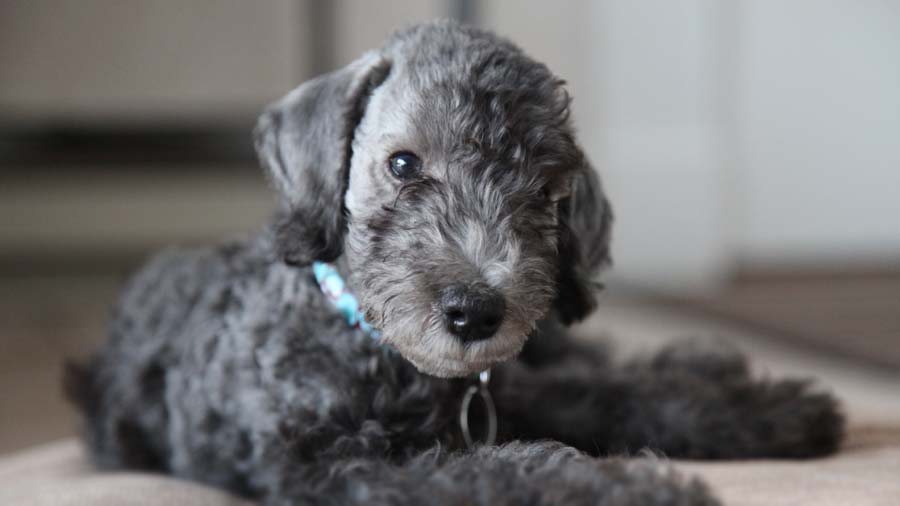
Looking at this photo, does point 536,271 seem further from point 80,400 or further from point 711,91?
point 711,91

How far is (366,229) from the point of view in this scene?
1.65m

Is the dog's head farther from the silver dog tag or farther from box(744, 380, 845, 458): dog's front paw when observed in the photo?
box(744, 380, 845, 458): dog's front paw

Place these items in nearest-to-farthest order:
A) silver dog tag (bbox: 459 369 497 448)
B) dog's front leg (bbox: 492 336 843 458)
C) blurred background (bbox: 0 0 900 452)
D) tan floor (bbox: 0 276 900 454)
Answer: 1. silver dog tag (bbox: 459 369 497 448)
2. dog's front leg (bbox: 492 336 843 458)
3. tan floor (bbox: 0 276 900 454)
4. blurred background (bbox: 0 0 900 452)

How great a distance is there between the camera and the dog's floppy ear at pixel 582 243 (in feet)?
5.81

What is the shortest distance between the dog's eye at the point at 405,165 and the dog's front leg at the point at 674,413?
51cm

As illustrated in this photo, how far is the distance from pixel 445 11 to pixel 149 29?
5.47 ft

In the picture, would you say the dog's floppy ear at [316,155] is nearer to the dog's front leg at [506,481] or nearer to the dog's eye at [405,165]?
the dog's eye at [405,165]

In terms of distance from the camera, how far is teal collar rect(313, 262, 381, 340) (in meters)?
1.74

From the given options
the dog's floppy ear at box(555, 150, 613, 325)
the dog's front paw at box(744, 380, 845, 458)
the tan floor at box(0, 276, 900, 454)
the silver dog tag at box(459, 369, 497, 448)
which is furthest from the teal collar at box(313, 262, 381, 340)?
the tan floor at box(0, 276, 900, 454)

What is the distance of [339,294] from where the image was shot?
69.7 inches

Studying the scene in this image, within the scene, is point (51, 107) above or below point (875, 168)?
above

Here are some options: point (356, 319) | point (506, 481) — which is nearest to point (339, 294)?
point (356, 319)

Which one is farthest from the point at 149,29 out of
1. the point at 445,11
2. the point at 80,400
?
the point at 80,400

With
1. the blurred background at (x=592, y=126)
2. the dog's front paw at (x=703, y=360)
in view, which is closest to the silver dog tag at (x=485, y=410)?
the dog's front paw at (x=703, y=360)
